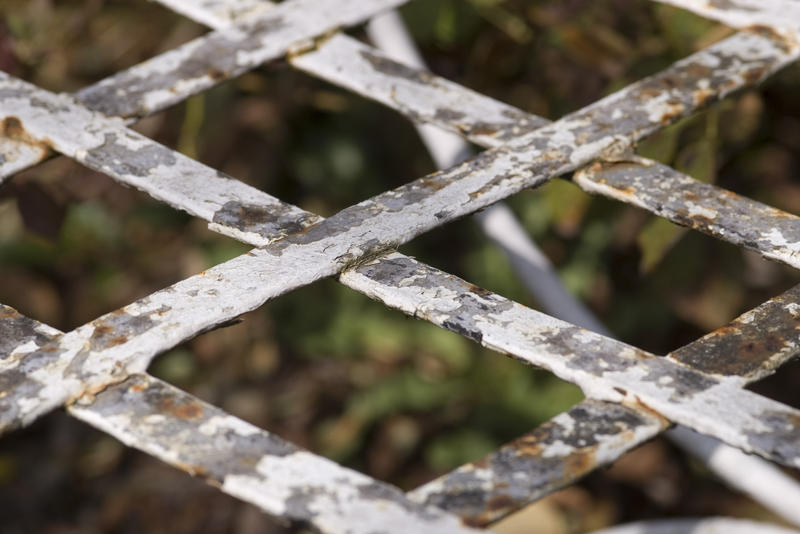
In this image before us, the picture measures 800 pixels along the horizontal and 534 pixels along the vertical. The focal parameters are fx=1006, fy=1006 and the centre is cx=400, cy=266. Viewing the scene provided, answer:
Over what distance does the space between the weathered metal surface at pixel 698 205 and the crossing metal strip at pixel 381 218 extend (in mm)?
31

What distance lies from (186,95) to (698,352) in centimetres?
59

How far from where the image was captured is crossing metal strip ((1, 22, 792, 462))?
764 mm

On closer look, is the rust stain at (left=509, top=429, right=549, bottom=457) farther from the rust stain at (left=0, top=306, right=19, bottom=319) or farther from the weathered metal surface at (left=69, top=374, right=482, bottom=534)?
the rust stain at (left=0, top=306, right=19, bottom=319)

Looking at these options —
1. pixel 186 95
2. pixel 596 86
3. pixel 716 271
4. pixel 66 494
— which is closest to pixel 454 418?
pixel 716 271

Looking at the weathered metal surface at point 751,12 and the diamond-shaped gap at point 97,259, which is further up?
the weathered metal surface at point 751,12

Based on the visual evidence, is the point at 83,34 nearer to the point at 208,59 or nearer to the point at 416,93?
the point at 208,59

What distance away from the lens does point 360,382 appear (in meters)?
2.44

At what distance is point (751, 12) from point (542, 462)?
73 cm

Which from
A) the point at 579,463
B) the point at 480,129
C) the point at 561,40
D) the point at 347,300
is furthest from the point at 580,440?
the point at 347,300

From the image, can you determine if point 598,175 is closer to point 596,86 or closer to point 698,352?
point 698,352

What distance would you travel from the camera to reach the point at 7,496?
236 centimetres

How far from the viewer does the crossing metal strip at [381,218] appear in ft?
2.51

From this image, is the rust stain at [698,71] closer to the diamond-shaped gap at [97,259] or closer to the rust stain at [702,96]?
the rust stain at [702,96]

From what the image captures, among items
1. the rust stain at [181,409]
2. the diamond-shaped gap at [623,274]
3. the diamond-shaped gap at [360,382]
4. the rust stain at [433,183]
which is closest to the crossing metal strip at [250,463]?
the rust stain at [181,409]
